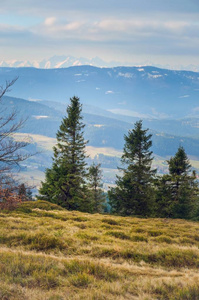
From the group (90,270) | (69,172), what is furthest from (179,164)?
(90,270)

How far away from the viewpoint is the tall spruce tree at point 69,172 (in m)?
34.7

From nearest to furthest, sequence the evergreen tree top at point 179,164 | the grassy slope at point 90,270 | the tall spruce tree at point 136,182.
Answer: the grassy slope at point 90,270 → the tall spruce tree at point 136,182 → the evergreen tree top at point 179,164

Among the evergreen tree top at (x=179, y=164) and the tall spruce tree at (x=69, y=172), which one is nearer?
the tall spruce tree at (x=69, y=172)

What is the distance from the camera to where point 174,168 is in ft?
123

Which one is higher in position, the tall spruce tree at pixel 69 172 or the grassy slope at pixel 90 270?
the tall spruce tree at pixel 69 172

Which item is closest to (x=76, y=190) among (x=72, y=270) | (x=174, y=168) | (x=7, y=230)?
(x=174, y=168)

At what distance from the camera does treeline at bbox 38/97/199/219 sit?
3500cm

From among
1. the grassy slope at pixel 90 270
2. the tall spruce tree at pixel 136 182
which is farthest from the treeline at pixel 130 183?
the grassy slope at pixel 90 270

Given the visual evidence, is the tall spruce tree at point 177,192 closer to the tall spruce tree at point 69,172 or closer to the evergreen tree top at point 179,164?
the evergreen tree top at point 179,164

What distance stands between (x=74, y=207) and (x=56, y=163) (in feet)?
22.3

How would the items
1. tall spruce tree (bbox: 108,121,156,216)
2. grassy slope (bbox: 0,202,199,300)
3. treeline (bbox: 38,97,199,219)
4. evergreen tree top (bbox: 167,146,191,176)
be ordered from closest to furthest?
grassy slope (bbox: 0,202,199,300) < treeline (bbox: 38,97,199,219) < tall spruce tree (bbox: 108,121,156,216) < evergreen tree top (bbox: 167,146,191,176)

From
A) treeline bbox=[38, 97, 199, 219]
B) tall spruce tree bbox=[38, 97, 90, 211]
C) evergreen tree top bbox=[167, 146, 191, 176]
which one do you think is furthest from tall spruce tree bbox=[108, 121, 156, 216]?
tall spruce tree bbox=[38, 97, 90, 211]

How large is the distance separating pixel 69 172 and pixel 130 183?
29.5 ft

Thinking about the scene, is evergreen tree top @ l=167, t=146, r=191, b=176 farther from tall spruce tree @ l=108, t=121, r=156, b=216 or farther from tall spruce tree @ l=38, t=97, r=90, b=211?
tall spruce tree @ l=38, t=97, r=90, b=211
